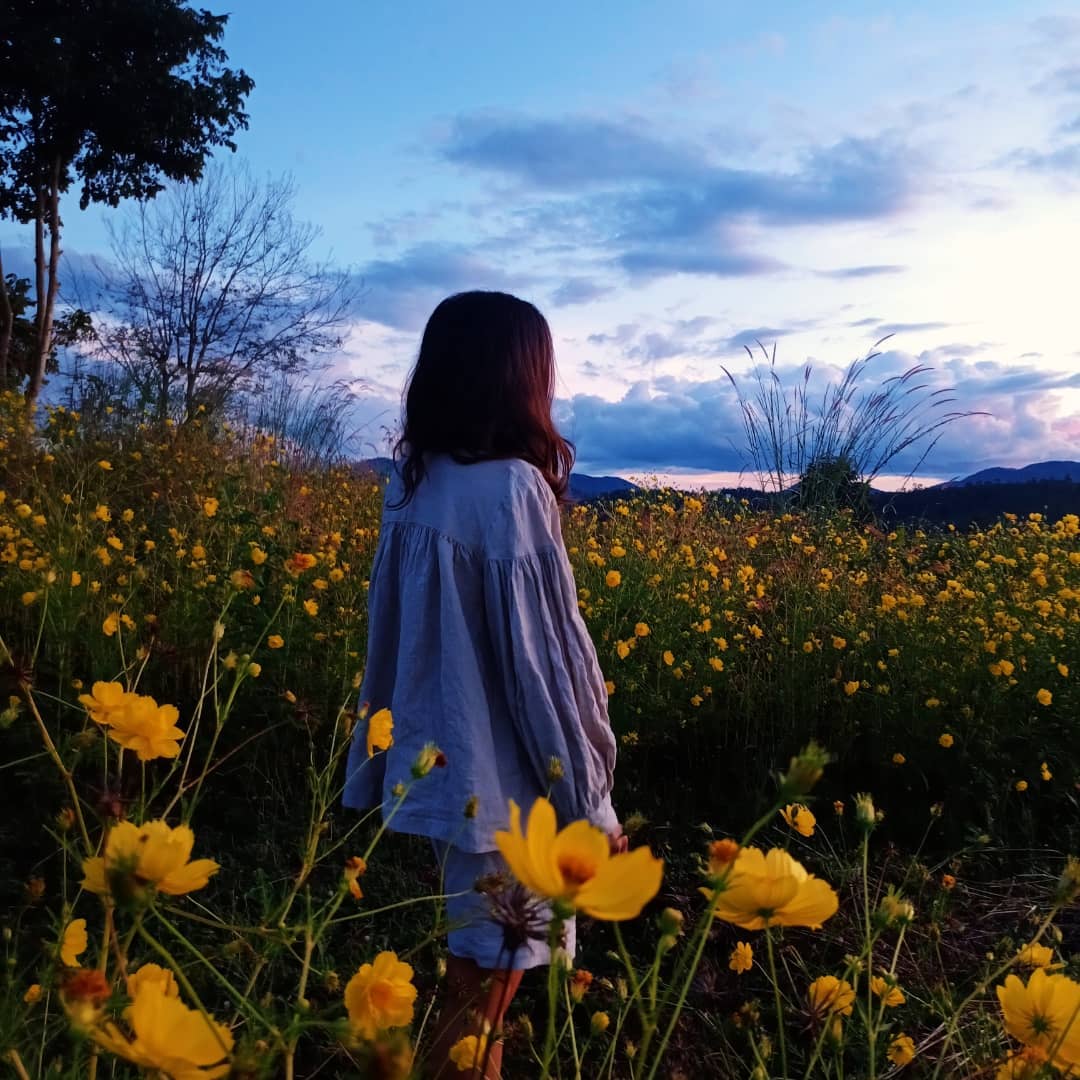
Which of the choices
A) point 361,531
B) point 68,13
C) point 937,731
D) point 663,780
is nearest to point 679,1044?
point 663,780

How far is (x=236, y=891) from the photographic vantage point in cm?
268

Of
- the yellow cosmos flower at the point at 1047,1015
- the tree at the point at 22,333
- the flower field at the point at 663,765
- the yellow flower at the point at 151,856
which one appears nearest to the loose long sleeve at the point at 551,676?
the flower field at the point at 663,765

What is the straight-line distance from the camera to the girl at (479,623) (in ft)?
6.01

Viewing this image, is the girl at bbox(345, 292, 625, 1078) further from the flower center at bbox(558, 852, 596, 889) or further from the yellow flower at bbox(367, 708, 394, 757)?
the flower center at bbox(558, 852, 596, 889)

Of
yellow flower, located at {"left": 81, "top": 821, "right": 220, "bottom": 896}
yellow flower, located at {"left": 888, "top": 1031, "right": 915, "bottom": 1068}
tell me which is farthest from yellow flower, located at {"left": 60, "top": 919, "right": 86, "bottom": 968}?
yellow flower, located at {"left": 888, "top": 1031, "right": 915, "bottom": 1068}

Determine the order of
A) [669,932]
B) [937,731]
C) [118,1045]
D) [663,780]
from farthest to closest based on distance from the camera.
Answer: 1. [663,780]
2. [937,731]
3. [669,932]
4. [118,1045]

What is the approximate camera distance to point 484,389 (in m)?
2.04

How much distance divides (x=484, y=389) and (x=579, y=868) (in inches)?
62.8

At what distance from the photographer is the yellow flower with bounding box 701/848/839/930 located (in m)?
0.63

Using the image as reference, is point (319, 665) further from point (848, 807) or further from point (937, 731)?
point (937, 731)

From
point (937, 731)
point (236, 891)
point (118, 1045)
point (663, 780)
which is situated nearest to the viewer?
point (118, 1045)

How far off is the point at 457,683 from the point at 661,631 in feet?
5.46

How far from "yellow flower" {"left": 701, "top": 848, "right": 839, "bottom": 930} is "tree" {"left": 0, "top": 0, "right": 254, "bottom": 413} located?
11961 mm

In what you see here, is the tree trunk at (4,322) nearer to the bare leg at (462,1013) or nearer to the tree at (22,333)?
the tree at (22,333)
